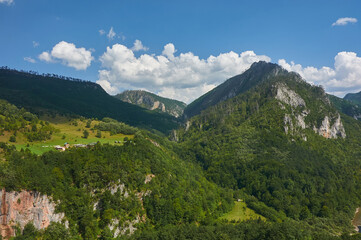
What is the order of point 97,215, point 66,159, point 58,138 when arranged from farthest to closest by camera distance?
point 58,138 < point 66,159 < point 97,215

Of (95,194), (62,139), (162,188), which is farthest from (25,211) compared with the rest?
(62,139)

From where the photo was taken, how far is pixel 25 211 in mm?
64312

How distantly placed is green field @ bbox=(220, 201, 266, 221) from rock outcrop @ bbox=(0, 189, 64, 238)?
85389 millimetres

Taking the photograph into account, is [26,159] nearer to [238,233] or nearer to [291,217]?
[238,233]

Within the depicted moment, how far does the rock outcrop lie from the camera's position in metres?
60.8

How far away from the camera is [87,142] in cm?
12531

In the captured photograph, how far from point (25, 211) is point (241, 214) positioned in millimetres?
107088

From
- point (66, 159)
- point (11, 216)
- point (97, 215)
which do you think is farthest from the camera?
point (66, 159)

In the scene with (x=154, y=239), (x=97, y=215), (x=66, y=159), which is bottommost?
(x=154, y=239)

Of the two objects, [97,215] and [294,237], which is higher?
[97,215]

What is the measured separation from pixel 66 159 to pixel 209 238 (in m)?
63.7

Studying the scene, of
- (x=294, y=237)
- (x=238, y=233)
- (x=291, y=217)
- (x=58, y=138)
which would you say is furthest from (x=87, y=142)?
(x=291, y=217)

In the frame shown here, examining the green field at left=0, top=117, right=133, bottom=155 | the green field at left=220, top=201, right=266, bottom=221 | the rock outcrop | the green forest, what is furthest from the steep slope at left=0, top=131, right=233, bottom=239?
the green field at left=0, top=117, right=133, bottom=155

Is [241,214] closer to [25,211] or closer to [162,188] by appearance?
[162,188]
